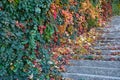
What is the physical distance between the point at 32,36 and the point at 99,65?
5.05ft

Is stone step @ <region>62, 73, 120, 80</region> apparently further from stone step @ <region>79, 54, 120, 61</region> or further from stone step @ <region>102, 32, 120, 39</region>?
stone step @ <region>102, 32, 120, 39</region>

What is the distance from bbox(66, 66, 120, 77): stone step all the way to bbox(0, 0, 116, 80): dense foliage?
0.25m

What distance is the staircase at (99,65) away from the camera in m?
4.91

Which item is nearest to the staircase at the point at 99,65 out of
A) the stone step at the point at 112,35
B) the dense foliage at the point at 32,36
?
the dense foliage at the point at 32,36

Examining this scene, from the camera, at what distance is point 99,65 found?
→ 17.7 ft

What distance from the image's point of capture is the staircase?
4.91 m

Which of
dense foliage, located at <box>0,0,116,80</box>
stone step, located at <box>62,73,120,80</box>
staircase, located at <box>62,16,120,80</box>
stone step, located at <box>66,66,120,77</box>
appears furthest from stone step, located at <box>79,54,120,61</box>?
stone step, located at <box>62,73,120,80</box>

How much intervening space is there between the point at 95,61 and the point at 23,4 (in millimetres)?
1982

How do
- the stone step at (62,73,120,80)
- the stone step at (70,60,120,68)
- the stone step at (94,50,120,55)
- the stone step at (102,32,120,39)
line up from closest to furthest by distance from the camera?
the stone step at (62,73,120,80), the stone step at (70,60,120,68), the stone step at (94,50,120,55), the stone step at (102,32,120,39)

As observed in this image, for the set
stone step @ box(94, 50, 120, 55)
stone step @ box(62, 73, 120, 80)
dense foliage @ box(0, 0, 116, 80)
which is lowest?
stone step @ box(62, 73, 120, 80)

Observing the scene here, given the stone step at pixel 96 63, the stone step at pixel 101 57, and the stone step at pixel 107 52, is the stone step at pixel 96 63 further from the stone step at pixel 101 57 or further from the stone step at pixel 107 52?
the stone step at pixel 107 52

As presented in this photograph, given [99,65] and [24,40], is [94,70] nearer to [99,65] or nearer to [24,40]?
[99,65]

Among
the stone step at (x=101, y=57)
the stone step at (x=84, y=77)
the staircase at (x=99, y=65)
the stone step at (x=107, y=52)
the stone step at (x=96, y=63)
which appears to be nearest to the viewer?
the stone step at (x=84, y=77)

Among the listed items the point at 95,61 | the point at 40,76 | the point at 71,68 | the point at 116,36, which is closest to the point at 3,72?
the point at 40,76
